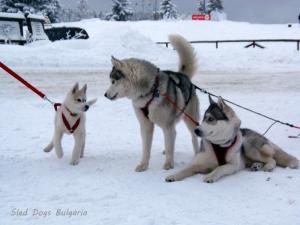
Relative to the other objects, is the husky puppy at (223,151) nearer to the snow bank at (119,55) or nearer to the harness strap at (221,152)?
the harness strap at (221,152)

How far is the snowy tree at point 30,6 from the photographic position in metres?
46.2

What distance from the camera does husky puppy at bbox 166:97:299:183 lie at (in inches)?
168

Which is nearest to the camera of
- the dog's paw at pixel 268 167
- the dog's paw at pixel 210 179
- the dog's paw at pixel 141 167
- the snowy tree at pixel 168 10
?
the dog's paw at pixel 210 179

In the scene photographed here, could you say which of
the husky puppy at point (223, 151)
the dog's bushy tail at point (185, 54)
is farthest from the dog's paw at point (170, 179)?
the dog's bushy tail at point (185, 54)

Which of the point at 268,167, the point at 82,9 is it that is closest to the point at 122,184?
the point at 268,167

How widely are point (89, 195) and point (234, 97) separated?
7026mm

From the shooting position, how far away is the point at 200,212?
3.40 meters

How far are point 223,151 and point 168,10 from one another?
3074 inches

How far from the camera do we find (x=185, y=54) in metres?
5.64

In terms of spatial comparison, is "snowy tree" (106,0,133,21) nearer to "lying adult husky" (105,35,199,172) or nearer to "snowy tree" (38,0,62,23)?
"snowy tree" (38,0,62,23)

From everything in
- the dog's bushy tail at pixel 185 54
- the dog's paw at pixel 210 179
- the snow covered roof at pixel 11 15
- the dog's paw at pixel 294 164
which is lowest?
the dog's paw at pixel 294 164

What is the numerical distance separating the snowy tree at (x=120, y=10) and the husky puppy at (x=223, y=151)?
65.5m

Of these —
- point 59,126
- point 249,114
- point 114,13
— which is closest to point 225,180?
point 59,126

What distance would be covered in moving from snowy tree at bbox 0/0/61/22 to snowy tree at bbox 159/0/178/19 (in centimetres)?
3127
